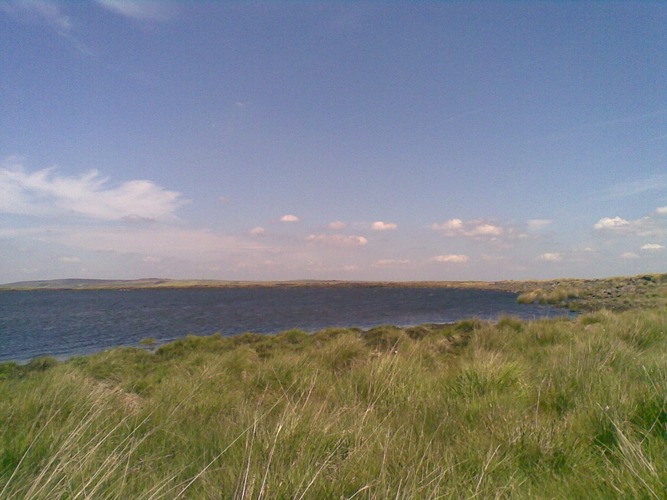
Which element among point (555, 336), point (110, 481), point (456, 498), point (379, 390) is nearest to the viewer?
point (456, 498)

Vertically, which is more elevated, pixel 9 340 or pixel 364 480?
pixel 364 480

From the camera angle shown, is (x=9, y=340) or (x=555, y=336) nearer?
(x=555, y=336)

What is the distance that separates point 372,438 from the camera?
10.4 feet

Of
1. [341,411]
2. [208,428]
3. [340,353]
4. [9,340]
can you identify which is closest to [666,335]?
[340,353]

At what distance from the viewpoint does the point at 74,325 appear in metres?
38.0

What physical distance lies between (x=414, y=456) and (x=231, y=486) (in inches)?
55.2

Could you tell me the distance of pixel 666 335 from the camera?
751 cm

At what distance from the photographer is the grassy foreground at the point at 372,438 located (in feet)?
7.75

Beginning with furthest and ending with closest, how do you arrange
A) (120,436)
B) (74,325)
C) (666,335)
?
(74,325)
(666,335)
(120,436)

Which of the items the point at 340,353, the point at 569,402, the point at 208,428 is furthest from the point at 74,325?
the point at 569,402

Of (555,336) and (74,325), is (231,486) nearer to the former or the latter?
(555,336)

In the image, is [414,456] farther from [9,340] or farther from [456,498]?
[9,340]

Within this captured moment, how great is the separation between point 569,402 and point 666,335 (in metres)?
5.77

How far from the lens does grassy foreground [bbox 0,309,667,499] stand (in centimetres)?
236
